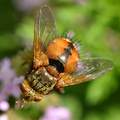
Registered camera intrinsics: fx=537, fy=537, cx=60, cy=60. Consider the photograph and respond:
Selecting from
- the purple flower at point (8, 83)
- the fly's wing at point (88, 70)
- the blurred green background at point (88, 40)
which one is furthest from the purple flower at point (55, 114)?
the fly's wing at point (88, 70)

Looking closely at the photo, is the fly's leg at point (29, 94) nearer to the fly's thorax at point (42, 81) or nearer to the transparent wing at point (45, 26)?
the fly's thorax at point (42, 81)

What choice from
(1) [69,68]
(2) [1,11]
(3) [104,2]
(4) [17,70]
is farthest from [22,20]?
(1) [69,68]

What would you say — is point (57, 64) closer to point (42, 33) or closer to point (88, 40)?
point (42, 33)

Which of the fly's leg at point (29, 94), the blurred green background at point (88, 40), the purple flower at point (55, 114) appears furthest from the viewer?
the blurred green background at point (88, 40)

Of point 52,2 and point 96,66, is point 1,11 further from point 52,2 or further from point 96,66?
point 96,66

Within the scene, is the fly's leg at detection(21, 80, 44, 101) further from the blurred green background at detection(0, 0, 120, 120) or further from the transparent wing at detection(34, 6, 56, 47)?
the blurred green background at detection(0, 0, 120, 120)

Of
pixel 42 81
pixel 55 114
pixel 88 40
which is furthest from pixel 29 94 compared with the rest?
pixel 88 40
